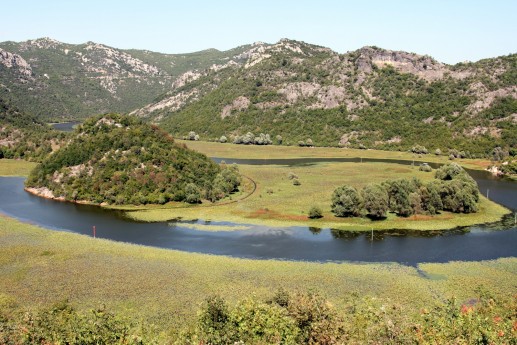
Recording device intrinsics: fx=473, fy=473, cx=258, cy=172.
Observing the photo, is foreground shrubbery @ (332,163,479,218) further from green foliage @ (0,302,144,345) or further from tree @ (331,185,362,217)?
green foliage @ (0,302,144,345)

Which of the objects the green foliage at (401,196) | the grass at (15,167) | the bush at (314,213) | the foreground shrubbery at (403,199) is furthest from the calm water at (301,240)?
the grass at (15,167)

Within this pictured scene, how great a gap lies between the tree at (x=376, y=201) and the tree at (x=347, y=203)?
5.72 feet

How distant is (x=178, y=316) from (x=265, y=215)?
171ft

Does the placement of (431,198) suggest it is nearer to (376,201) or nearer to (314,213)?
(376,201)

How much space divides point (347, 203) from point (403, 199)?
42.2 feet

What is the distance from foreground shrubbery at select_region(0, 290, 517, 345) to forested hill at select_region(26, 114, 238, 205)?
75139mm

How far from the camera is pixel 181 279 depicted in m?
66.4

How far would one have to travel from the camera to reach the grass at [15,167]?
165 meters

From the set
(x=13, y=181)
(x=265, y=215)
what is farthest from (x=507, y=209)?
(x=13, y=181)

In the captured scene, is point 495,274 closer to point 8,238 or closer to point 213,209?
point 213,209

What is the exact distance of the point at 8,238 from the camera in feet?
278

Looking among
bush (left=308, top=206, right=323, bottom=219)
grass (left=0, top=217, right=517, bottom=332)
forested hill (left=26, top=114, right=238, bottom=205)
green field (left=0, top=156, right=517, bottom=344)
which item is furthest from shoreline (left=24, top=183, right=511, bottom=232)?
grass (left=0, top=217, right=517, bottom=332)

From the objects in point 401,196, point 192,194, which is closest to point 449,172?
point 401,196

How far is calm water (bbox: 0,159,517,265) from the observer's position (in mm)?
79438
